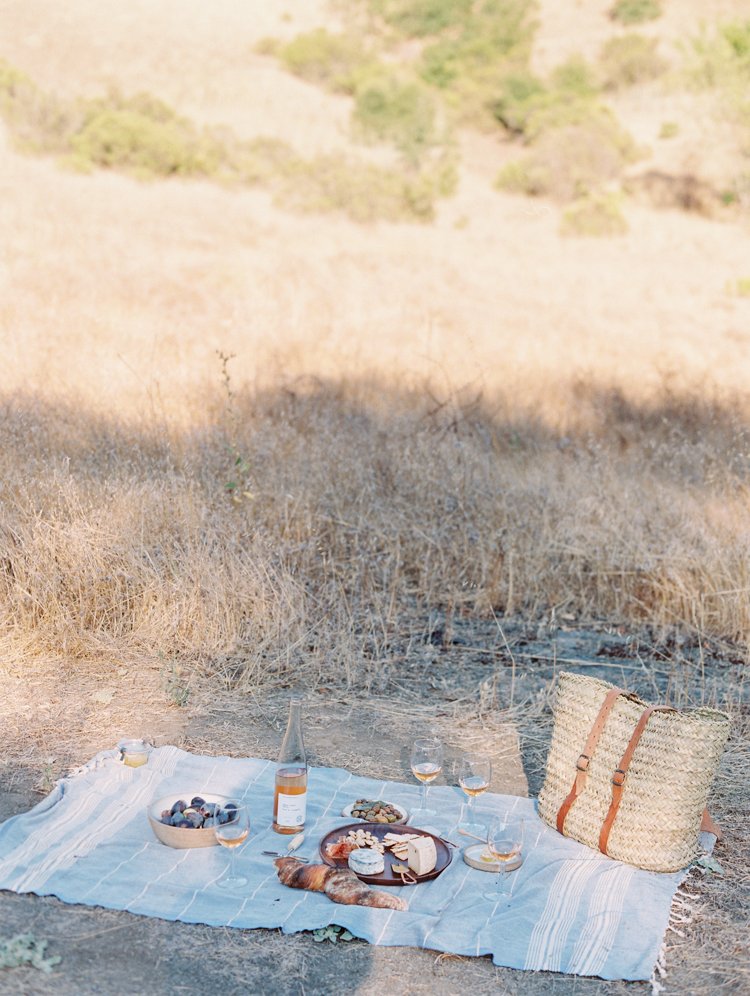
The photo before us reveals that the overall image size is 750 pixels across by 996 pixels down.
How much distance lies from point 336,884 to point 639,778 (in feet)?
3.32

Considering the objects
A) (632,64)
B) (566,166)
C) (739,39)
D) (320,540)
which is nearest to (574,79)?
(632,64)

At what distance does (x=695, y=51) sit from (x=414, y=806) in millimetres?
24032

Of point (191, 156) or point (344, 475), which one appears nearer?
point (344, 475)

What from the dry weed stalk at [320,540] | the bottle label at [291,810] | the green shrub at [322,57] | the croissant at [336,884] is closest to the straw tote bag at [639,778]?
the croissant at [336,884]

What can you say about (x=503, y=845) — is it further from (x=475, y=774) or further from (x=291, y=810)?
(x=291, y=810)

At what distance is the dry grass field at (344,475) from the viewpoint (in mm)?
4000

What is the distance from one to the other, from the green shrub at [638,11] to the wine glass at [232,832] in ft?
151

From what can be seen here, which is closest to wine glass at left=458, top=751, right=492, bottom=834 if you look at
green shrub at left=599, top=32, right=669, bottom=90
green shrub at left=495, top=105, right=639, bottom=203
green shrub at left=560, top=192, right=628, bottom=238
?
green shrub at left=560, top=192, right=628, bottom=238

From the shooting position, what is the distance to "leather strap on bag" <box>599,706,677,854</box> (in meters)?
2.89

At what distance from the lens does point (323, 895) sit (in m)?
2.65

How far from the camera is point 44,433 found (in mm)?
5949

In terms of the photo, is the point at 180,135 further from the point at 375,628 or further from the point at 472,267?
the point at 375,628

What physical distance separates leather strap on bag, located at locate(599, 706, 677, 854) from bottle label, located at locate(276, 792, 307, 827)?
3.13 feet

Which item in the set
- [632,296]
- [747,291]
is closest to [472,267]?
[632,296]
